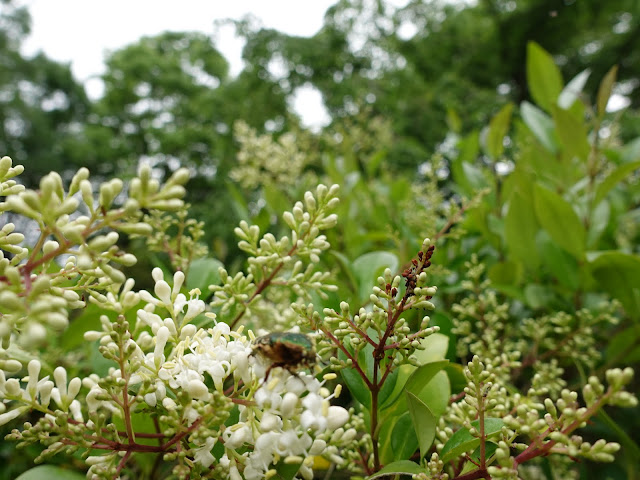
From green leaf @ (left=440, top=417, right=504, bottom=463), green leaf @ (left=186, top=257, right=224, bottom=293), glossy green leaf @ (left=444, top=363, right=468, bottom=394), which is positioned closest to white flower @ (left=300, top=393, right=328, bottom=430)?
green leaf @ (left=440, top=417, right=504, bottom=463)

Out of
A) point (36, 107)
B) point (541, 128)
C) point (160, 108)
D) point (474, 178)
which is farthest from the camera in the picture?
point (36, 107)

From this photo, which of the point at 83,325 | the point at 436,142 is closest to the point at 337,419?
the point at 83,325

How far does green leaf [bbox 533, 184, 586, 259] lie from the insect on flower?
3.67ft

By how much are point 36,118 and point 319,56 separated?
60.6 ft

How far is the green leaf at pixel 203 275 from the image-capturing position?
3.64ft

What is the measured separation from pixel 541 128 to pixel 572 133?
1.43 feet

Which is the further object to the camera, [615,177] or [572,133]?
[572,133]

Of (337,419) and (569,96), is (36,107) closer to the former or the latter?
(569,96)

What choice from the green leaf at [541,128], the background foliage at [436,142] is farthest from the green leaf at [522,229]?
the green leaf at [541,128]

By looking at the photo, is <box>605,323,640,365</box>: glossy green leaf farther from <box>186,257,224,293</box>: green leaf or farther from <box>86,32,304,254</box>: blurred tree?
<box>86,32,304,254</box>: blurred tree

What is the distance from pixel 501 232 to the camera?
5.55ft

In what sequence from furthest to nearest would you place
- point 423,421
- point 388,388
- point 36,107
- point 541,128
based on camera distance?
point 36,107
point 541,128
point 388,388
point 423,421

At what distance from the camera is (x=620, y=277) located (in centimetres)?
131

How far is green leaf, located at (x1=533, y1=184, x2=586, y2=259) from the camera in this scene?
138 cm
